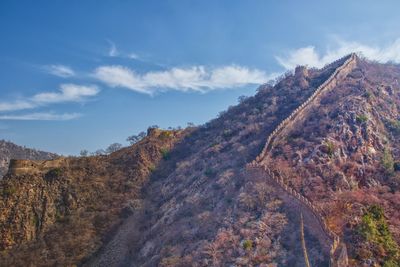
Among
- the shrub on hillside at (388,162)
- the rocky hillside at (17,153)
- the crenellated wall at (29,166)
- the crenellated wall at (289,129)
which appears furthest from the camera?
the rocky hillside at (17,153)

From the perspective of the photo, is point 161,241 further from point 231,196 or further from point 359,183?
point 359,183

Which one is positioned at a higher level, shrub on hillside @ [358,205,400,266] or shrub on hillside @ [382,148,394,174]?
shrub on hillside @ [382,148,394,174]

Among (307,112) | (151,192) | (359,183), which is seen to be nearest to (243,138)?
(307,112)

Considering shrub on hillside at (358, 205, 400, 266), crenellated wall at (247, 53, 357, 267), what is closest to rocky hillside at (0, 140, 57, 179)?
crenellated wall at (247, 53, 357, 267)

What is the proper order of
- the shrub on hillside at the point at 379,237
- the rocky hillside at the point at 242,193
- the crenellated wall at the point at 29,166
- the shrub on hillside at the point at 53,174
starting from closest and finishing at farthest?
the shrub on hillside at the point at 379,237 < the rocky hillside at the point at 242,193 < the crenellated wall at the point at 29,166 < the shrub on hillside at the point at 53,174

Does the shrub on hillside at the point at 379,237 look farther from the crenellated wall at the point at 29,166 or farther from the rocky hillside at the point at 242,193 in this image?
the crenellated wall at the point at 29,166

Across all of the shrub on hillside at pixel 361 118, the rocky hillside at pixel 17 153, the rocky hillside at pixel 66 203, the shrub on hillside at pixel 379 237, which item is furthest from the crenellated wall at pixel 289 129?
the rocky hillside at pixel 17 153

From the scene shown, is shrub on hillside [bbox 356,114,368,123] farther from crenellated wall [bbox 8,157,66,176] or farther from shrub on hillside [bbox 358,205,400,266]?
crenellated wall [bbox 8,157,66,176]
